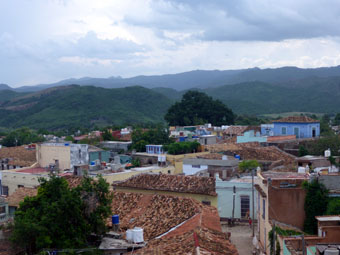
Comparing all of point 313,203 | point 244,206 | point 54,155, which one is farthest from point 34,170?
point 313,203

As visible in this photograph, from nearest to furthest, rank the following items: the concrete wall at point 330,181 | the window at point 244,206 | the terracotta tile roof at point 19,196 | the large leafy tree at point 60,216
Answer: the large leafy tree at point 60,216, the concrete wall at point 330,181, the terracotta tile roof at point 19,196, the window at point 244,206

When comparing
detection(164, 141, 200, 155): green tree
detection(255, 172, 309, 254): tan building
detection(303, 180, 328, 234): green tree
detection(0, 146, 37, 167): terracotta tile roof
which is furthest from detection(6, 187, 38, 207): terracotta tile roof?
detection(164, 141, 200, 155): green tree

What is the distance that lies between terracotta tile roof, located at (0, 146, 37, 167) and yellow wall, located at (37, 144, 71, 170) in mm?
2284

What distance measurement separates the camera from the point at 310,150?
117 feet

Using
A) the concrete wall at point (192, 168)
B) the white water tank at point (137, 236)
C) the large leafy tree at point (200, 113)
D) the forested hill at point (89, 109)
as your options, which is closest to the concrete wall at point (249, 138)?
the concrete wall at point (192, 168)

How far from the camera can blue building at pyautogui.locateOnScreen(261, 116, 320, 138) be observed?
47.8 meters

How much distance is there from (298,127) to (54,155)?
26412 mm

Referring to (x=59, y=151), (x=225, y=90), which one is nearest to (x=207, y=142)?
(x=59, y=151)

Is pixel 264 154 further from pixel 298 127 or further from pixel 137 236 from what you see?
pixel 137 236

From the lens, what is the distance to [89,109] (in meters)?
115

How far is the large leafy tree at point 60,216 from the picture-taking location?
13156 millimetres

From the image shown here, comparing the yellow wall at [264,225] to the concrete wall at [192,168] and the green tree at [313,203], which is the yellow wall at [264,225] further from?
the concrete wall at [192,168]

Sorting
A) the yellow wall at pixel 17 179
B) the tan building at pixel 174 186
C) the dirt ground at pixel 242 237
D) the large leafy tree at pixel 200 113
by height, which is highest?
the large leafy tree at pixel 200 113

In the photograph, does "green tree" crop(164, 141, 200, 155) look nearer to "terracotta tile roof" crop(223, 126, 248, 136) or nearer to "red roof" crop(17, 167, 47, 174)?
"red roof" crop(17, 167, 47, 174)
